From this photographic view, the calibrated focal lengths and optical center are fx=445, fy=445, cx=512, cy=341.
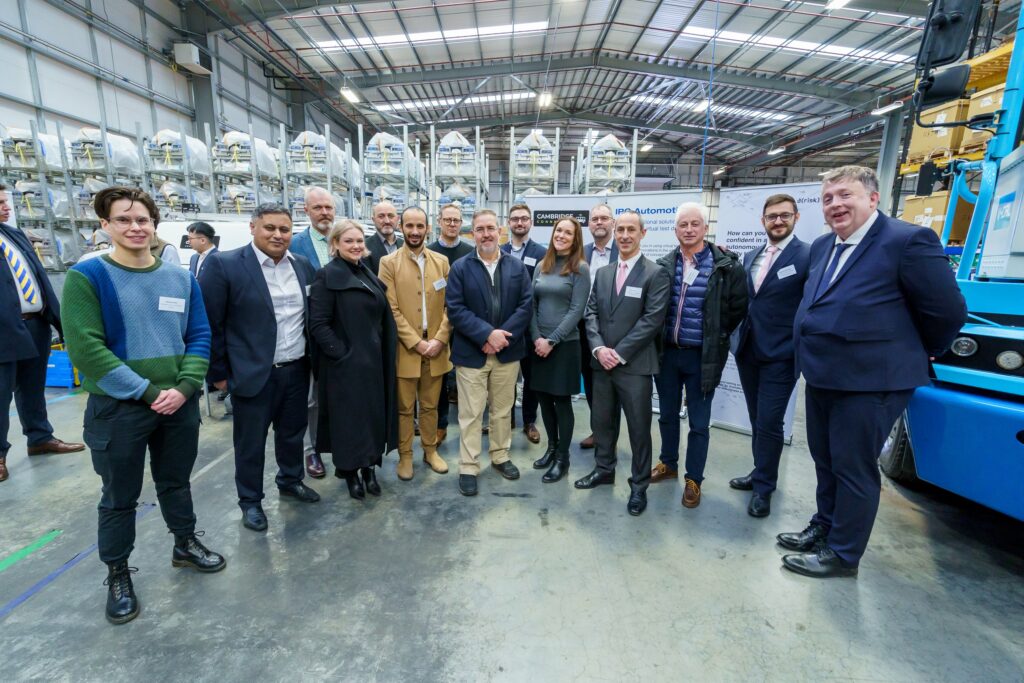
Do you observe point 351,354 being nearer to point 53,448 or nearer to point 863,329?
point 863,329

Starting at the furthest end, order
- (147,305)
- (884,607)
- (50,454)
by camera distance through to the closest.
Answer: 1. (50,454)
2. (884,607)
3. (147,305)

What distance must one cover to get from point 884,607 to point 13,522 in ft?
14.6

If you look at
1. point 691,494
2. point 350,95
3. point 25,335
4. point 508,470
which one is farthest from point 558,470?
point 350,95

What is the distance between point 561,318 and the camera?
2922 mm

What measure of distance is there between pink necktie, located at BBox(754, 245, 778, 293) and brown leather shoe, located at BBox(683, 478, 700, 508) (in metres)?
1.22

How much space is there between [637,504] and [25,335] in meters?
4.10

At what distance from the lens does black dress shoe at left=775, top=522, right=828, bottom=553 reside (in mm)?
2287

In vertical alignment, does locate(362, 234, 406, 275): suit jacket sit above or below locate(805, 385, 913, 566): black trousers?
above

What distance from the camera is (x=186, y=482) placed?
207 centimetres

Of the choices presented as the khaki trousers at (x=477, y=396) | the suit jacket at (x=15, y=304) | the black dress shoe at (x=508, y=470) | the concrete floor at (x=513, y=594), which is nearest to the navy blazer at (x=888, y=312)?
the concrete floor at (x=513, y=594)

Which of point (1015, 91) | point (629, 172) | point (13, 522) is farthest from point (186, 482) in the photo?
point (629, 172)

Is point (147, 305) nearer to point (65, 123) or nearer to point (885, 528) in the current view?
point (885, 528)

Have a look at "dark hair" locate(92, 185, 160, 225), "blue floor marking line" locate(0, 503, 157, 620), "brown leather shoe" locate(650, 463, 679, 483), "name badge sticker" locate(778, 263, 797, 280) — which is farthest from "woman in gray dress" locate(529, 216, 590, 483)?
"blue floor marking line" locate(0, 503, 157, 620)

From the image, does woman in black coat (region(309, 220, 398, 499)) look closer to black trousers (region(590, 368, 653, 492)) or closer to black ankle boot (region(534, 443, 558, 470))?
black ankle boot (region(534, 443, 558, 470))
